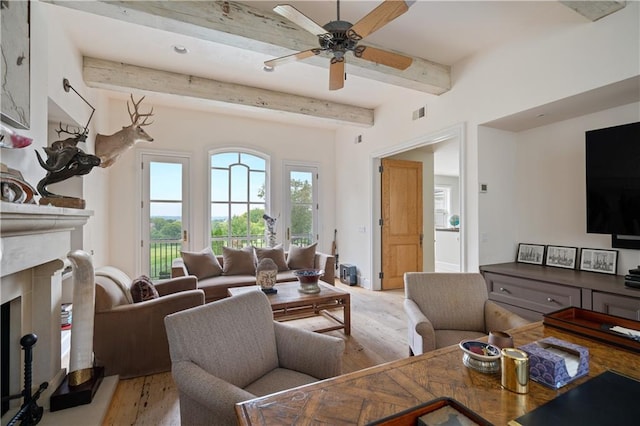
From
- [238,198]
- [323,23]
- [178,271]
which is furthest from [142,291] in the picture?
[238,198]

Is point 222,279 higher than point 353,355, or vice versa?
point 222,279

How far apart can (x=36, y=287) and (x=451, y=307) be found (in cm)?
290

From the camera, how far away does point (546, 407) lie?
0.85 meters

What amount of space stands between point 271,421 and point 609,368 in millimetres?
1199

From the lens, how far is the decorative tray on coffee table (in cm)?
121

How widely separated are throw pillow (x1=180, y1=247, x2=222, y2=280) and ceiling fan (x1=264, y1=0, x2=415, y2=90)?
2820 mm

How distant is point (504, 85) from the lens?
3.07 meters

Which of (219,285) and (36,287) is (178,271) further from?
(36,287)

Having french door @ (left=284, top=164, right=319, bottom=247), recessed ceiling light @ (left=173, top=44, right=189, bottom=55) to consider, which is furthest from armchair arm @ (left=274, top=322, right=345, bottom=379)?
french door @ (left=284, top=164, right=319, bottom=247)

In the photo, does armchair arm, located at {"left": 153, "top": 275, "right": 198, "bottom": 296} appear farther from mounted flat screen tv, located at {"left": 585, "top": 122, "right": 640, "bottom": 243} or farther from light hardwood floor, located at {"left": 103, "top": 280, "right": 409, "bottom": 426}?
mounted flat screen tv, located at {"left": 585, "top": 122, "right": 640, "bottom": 243}

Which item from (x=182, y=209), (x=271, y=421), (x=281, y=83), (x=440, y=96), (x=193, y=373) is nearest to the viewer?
(x=271, y=421)

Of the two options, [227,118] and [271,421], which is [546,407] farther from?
[227,118]

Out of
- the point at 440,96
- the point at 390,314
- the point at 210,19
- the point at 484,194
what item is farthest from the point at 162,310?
the point at 440,96

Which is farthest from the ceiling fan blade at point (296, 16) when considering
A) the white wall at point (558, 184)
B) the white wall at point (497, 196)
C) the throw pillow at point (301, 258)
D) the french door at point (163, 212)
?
the french door at point (163, 212)
